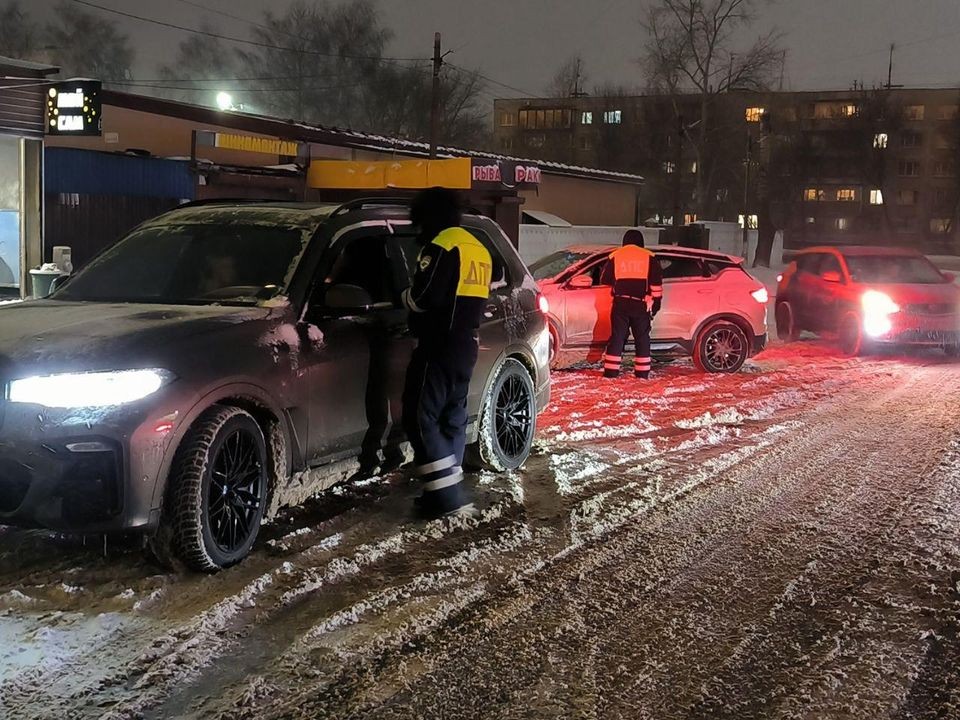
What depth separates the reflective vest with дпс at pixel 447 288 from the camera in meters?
5.46

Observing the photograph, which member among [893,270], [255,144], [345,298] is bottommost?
[345,298]

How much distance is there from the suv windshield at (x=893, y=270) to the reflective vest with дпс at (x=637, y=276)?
4.42 m

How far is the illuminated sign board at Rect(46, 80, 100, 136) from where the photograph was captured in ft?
51.5

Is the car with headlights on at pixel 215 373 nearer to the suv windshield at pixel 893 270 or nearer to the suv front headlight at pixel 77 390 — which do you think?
the suv front headlight at pixel 77 390

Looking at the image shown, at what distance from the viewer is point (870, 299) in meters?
13.4

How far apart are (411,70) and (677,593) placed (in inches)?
2182

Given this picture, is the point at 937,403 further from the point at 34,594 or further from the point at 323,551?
the point at 34,594

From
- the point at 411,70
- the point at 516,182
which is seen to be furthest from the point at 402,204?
the point at 411,70

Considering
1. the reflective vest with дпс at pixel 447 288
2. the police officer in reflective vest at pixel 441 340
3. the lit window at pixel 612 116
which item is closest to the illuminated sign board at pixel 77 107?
the police officer in reflective vest at pixel 441 340

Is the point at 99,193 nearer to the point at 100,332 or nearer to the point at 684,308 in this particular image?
the point at 684,308

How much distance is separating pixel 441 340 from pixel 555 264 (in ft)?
22.8

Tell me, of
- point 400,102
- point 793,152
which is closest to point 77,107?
point 400,102

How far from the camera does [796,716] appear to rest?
3400 millimetres

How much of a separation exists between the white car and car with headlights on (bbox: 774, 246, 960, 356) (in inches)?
84.9
